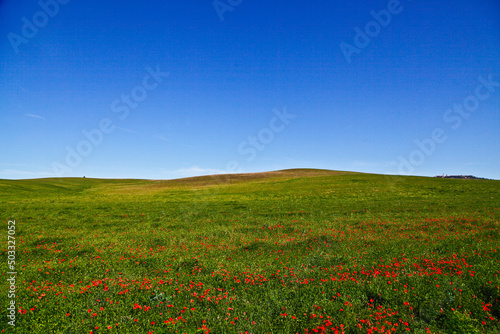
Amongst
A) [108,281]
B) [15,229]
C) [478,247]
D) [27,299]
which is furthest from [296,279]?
[15,229]

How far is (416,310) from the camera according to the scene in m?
6.92

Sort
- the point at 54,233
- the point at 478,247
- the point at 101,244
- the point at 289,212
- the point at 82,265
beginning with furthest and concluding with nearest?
the point at 289,212
the point at 54,233
the point at 101,244
the point at 478,247
the point at 82,265

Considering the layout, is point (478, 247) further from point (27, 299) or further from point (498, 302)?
point (27, 299)

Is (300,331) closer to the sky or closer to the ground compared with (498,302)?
closer to the ground

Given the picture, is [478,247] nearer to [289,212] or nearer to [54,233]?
[289,212]

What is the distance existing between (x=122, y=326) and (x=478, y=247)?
1566 cm

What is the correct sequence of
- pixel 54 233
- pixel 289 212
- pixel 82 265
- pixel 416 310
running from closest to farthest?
pixel 416 310
pixel 82 265
pixel 54 233
pixel 289 212

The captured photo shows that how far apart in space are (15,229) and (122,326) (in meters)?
16.1

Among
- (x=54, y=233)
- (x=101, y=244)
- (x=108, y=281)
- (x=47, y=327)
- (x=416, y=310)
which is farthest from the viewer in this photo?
(x=54, y=233)

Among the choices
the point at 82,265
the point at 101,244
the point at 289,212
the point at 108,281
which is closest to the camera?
the point at 108,281

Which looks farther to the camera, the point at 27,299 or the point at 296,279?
the point at 296,279

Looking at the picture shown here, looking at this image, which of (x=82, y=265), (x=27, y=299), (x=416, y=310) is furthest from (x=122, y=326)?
(x=416, y=310)

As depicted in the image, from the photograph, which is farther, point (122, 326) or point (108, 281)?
point (108, 281)

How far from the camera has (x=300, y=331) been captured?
6215mm
